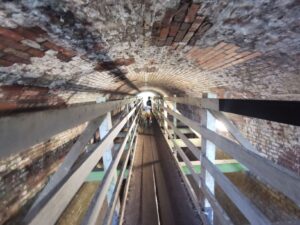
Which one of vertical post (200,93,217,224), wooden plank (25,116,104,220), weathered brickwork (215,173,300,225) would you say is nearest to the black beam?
vertical post (200,93,217,224)

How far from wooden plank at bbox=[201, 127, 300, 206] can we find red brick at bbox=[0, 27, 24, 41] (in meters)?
1.63

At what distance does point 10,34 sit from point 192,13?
1.29 metres

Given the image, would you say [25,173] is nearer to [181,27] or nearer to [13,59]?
[13,59]

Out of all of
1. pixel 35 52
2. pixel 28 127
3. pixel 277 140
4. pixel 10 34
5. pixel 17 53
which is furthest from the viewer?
pixel 277 140

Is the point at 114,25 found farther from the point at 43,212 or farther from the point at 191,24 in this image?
the point at 43,212

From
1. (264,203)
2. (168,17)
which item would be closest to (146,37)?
(168,17)

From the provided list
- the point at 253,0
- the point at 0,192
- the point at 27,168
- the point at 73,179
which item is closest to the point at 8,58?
the point at 73,179

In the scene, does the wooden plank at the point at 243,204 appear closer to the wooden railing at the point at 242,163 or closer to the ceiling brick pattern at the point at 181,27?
the wooden railing at the point at 242,163

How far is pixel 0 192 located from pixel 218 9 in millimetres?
3433

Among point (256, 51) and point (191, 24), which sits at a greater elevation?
point (191, 24)

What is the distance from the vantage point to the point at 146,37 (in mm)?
2240

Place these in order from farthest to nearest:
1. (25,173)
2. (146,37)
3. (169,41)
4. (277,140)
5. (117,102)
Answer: (277,140)
(25,173)
(117,102)
(169,41)
(146,37)

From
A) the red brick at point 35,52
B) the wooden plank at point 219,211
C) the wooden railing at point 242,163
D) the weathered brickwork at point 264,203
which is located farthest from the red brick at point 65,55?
the weathered brickwork at point 264,203

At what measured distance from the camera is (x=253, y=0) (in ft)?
4.85
